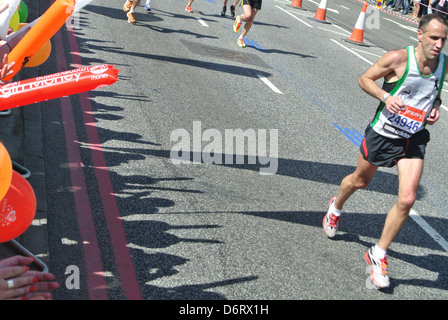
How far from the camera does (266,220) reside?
6.08 metres

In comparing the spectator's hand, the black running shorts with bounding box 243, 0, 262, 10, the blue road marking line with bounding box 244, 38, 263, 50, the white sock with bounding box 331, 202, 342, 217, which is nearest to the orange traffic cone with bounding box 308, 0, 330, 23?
the blue road marking line with bounding box 244, 38, 263, 50

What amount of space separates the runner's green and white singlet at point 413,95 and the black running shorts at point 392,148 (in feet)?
0.22

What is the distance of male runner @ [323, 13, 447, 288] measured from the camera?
5215 mm

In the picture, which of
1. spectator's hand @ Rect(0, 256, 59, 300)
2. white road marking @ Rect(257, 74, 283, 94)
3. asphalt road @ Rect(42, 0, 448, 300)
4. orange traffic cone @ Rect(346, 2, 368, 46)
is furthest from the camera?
orange traffic cone @ Rect(346, 2, 368, 46)

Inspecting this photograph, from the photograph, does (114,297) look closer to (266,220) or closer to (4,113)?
(266,220)

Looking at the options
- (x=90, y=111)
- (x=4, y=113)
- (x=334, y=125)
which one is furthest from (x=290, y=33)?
(x=4, y=113)

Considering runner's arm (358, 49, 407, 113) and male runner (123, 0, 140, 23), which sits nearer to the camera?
runner's arm (358, 49, 407, 113)

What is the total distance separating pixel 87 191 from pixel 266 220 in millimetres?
1736

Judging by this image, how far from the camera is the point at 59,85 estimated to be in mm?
3795

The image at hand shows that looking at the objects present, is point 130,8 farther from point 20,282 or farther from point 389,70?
point 20,282

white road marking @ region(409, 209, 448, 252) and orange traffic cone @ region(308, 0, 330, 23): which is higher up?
orange traffic cone @ region(308, 0, 330, 23)

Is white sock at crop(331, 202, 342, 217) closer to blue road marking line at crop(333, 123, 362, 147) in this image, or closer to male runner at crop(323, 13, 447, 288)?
male runner at crop(323, 13, 447, 288)

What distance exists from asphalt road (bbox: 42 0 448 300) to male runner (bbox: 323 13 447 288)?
592mm

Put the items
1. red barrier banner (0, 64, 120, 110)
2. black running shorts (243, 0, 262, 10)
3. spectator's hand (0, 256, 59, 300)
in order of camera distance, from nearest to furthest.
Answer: spectator's hand (0, 256, 59, 300) → red barrier banner (0, 64, 120, 110) → black running shorts (243, 0, 262, 10)
